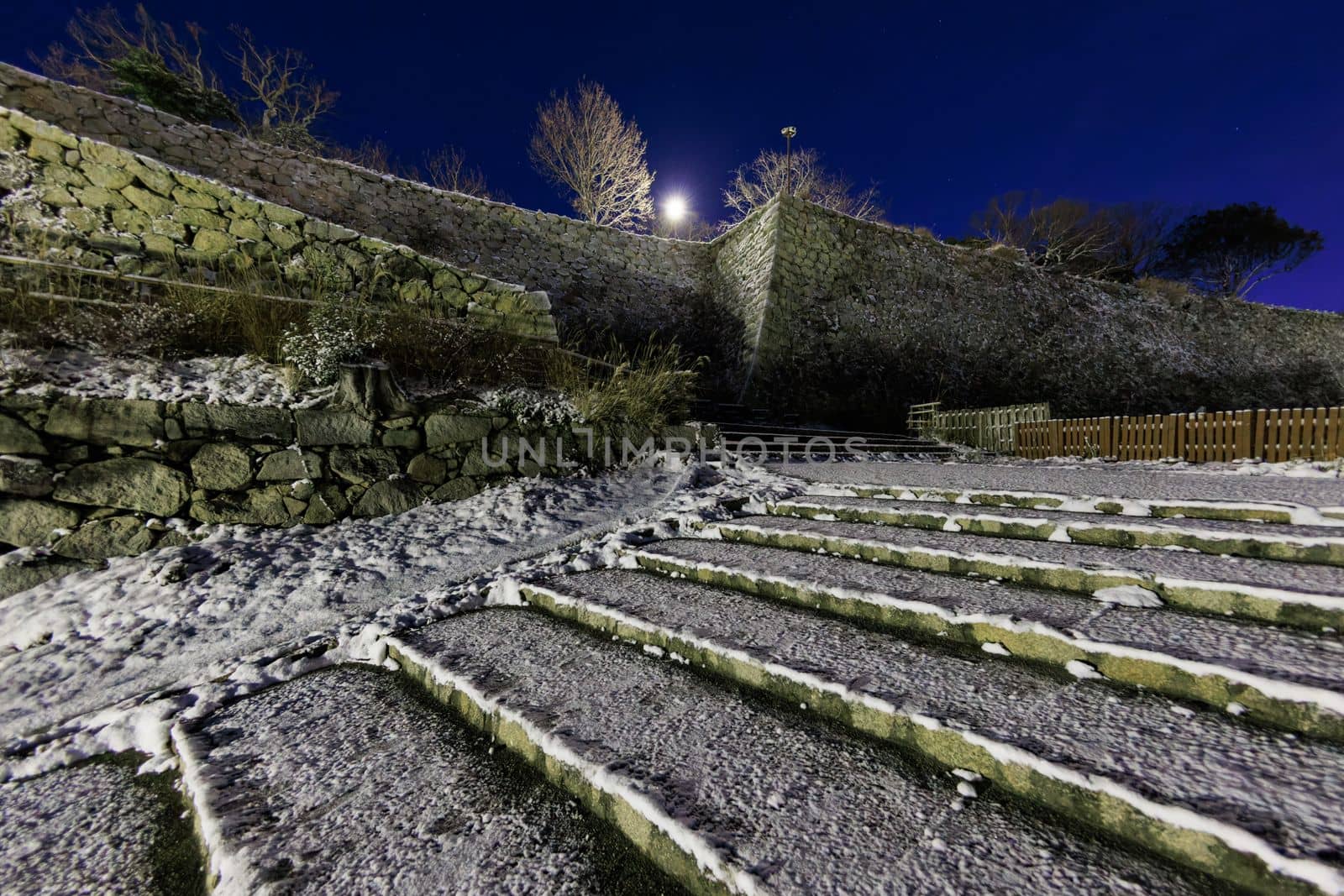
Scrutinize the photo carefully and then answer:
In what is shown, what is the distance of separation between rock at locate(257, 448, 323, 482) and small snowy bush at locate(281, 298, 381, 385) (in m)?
0.61

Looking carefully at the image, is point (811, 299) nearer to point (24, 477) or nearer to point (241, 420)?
point (241, 420)

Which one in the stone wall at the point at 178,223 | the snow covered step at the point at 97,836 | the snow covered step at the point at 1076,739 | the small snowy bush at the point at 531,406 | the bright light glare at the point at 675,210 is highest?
the bright light glare at the point at 675,210

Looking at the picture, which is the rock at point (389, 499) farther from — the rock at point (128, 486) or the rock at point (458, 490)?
the rock at point (128, 486)

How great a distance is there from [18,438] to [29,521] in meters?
0.49

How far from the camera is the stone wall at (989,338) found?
10680 mm

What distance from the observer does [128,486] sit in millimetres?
3055

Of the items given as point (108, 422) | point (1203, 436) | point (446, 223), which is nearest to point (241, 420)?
point (108, 422)

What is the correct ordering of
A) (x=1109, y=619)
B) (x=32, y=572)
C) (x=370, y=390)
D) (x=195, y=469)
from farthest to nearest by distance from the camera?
(x=370, y=390)
(x=195, y=469)
(x=32, y=572)
(x=1109, y=619)

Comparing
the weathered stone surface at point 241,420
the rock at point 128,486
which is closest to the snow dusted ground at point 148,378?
the weathered stone surface at point 241,420

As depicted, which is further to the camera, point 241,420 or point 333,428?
point 333,428

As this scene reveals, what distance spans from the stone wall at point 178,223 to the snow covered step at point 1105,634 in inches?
171

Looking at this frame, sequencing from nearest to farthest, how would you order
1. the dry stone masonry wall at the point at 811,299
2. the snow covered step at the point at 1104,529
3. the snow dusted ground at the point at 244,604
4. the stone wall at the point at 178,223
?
the snow covered step at the point at 1104,529 < the snow dusted ground at the point at 244,604 < the stone wall at the point at 178,223 < the dry stone masonry wall at the point at 811,299

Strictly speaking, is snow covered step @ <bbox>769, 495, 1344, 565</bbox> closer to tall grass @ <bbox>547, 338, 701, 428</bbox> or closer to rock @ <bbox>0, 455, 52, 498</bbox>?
tall grass @ <bbox>547, 338, 701, 428</bbox>

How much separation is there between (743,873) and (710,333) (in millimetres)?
11142
